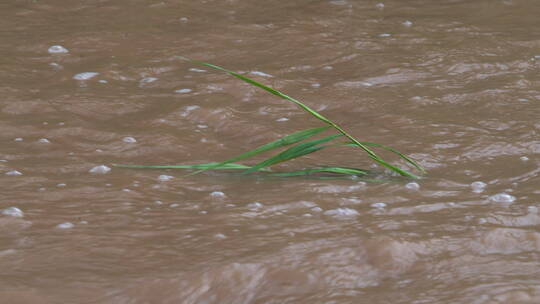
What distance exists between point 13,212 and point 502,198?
1.62 metres

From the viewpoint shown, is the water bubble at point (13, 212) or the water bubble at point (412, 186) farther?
the water bubble at point (412, 186)

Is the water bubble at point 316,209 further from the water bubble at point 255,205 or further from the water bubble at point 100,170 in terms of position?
the water bubble at point 100,170

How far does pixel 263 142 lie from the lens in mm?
3338

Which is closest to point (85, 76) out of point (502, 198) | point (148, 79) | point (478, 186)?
point (148, 79)

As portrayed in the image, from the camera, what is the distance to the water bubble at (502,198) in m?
2.46

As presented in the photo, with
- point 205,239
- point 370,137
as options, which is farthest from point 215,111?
point 205,239

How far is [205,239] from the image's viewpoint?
2.23 m

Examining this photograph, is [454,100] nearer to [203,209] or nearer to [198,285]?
[203,209]

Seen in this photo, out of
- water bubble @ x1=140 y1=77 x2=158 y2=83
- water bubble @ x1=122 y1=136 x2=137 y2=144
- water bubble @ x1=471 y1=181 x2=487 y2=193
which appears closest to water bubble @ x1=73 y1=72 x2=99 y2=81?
water bubble @ x1=140 y1=77 x2=158 y2=83

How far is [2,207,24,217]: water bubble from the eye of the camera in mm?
2398

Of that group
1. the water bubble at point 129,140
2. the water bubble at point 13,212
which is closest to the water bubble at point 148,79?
the water bubble at point 129,140

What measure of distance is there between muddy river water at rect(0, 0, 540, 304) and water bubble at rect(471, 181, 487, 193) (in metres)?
0.01

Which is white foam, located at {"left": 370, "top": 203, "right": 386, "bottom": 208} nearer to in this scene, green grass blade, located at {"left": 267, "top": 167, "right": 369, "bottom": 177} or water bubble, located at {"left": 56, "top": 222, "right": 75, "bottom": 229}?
green grass blade, located at {"left": 267, "top": 167, "right": 369, "bottom": 177}

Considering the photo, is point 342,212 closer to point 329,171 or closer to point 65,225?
point 329,171
